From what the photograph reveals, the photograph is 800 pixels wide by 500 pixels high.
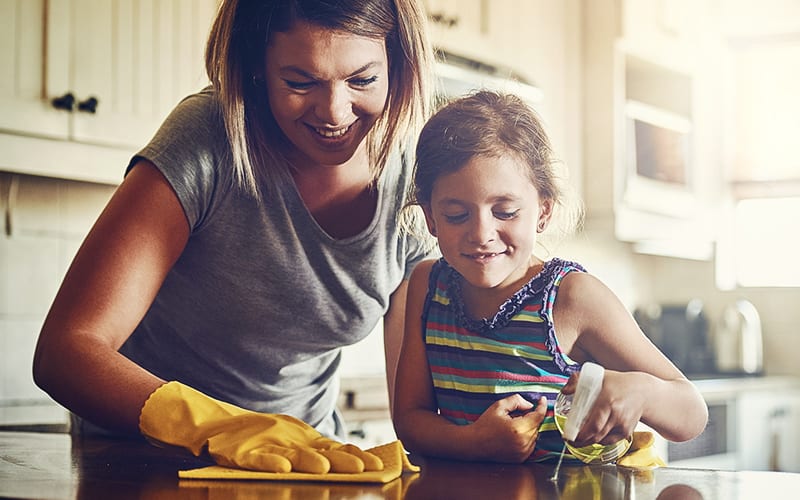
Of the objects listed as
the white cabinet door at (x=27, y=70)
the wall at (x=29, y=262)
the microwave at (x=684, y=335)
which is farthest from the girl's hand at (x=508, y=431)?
the microwave at (x=684, y=335)

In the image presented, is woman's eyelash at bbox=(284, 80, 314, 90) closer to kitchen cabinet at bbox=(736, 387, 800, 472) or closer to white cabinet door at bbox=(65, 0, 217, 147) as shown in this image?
white cabinet door at bbox=(65, 0, 217, 147)

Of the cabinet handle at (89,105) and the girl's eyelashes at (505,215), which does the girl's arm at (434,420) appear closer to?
the girl's eyelashes at (505,215)

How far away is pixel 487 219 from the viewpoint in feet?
3.27

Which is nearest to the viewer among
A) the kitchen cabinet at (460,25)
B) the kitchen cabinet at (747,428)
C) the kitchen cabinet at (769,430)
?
the kitchen cabinet at (460,25)

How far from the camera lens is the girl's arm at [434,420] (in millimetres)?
941

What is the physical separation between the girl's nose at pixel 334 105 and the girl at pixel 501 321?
0.10 metres

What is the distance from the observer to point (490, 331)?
3.42 feet

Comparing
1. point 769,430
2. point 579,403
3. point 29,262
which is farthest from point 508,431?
point 769,430

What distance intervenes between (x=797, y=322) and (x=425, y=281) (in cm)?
358

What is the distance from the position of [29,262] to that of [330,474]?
167cm

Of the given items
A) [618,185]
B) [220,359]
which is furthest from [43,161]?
[618,185]

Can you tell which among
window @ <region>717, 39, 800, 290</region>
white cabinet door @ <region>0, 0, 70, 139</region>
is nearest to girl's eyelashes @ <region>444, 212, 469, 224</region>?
white cabinet door @ <region>0, 0, 70, 139</region>

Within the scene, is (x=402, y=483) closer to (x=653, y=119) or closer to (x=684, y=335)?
(x=653, y=119)

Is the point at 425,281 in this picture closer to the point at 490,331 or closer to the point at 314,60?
the point at 490,331
